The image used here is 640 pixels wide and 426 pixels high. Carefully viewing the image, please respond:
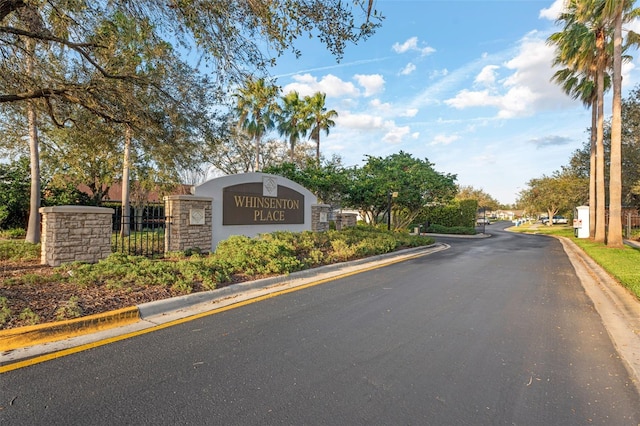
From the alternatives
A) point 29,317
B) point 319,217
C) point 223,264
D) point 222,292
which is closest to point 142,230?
point 223,264

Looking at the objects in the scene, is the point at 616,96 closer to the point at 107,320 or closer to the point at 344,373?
the point at 344,373

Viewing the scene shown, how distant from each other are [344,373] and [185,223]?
762cm

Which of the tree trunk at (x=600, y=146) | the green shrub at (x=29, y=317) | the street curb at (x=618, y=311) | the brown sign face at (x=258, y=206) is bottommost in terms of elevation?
the street curb at (x=618, y=311)

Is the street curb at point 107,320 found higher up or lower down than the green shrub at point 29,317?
lower down

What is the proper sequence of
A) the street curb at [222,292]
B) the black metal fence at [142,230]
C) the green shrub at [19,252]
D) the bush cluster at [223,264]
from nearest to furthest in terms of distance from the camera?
the street curb at [222,292] → the bush cluster at [223,264] → the green shrub at [19,252] → the black metal fence at [142,230]

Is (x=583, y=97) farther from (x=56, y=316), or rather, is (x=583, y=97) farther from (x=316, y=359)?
(x=56, y=316)

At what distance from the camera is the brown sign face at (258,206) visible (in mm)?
11188

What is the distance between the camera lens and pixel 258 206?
12109 mm

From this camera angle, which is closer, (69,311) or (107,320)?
(69,311)

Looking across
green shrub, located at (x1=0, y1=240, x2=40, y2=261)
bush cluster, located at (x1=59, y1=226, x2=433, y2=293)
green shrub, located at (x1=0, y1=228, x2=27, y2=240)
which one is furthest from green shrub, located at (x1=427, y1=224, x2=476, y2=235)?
green shrub, located at (x1=0, y1=228, x2=27, y2=240)

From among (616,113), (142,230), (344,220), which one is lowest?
(142,230)

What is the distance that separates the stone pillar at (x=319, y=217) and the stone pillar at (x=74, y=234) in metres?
7.78

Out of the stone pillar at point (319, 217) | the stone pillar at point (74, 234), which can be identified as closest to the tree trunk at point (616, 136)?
the stone pillar at point (319, 217)

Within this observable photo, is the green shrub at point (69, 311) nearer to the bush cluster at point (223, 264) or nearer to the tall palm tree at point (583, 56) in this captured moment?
the bush cluster at point (223, 264)
